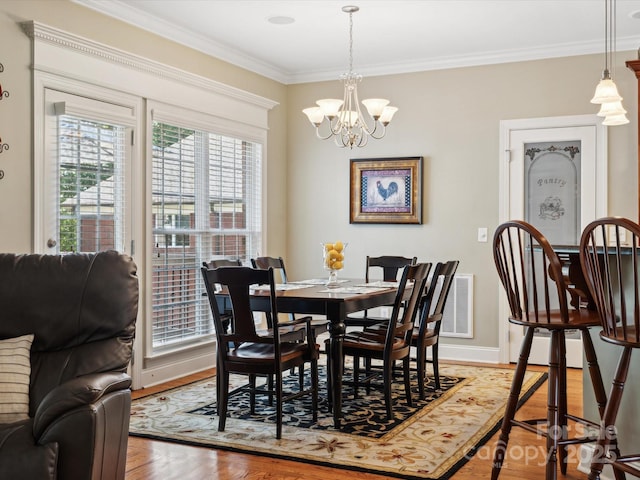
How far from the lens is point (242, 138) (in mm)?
6156

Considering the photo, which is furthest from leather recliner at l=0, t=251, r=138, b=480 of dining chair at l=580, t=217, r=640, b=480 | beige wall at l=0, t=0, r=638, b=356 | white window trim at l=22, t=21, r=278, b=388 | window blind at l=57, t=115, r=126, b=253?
beige wall at l=0, t=0, r=638, b=356

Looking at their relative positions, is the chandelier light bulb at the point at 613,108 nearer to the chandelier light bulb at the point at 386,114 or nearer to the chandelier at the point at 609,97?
the chandelier at the point at 609,97

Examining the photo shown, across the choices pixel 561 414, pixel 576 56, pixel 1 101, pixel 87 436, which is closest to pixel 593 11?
pixel 576 56

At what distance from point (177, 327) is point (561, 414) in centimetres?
A: 332

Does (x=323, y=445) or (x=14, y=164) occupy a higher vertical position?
(x=14, y=164)

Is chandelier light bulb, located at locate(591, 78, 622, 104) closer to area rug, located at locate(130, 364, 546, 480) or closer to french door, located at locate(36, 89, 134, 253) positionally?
area rug, located at locate(130, 364, 546, 480)

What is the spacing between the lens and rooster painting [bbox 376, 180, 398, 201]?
6.41m

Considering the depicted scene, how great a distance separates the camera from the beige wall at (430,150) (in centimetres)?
554

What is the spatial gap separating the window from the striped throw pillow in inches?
96.0

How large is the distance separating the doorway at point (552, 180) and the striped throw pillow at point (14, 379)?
4301 millimetres

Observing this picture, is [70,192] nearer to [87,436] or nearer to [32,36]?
[32,36]

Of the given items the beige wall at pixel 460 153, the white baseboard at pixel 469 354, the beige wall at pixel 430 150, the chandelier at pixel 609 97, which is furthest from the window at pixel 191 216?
Answer: the chandelier at pixel 609 97

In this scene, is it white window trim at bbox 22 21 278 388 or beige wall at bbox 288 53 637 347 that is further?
beige wall at bbox 288 53 637 347

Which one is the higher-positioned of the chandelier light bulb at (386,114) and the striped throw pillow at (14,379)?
the chandelier light bulb at (386,114)
